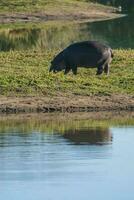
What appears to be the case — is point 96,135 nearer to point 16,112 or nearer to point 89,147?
point 89,147

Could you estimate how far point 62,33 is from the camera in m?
37.2

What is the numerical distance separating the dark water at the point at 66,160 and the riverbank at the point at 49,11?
35366mm

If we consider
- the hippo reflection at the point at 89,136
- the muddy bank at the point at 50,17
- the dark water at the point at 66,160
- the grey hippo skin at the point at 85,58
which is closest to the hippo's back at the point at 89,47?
the grey hippo skin at the point at 85,58

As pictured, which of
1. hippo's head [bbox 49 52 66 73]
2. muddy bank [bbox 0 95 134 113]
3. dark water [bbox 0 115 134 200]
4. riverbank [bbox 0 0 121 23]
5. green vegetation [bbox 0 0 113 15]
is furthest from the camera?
green vegetation [bbox 0 0 113 15]

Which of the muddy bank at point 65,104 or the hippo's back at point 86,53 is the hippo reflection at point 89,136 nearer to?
the muddy bank at point 65,104

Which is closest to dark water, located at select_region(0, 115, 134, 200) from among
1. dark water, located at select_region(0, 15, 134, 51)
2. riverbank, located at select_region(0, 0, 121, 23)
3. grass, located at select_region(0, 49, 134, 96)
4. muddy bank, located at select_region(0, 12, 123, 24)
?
grass, located at select_region(0, 49, 134, 96)

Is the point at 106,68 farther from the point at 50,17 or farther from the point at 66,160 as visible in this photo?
the point at 50,17

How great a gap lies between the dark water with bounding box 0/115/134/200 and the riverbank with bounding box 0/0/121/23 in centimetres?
3537

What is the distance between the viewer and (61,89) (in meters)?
18.8

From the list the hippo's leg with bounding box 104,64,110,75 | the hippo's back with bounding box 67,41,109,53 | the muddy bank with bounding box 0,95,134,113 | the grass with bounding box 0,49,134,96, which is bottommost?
the muddy bank with bounding box 0,95,134,113

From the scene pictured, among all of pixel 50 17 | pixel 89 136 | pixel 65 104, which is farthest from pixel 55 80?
pixel 50 17

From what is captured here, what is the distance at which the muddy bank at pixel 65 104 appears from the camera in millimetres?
17672

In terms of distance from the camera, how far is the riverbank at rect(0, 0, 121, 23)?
2090 inches

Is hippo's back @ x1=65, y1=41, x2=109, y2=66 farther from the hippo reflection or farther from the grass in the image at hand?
the hippo reflection
